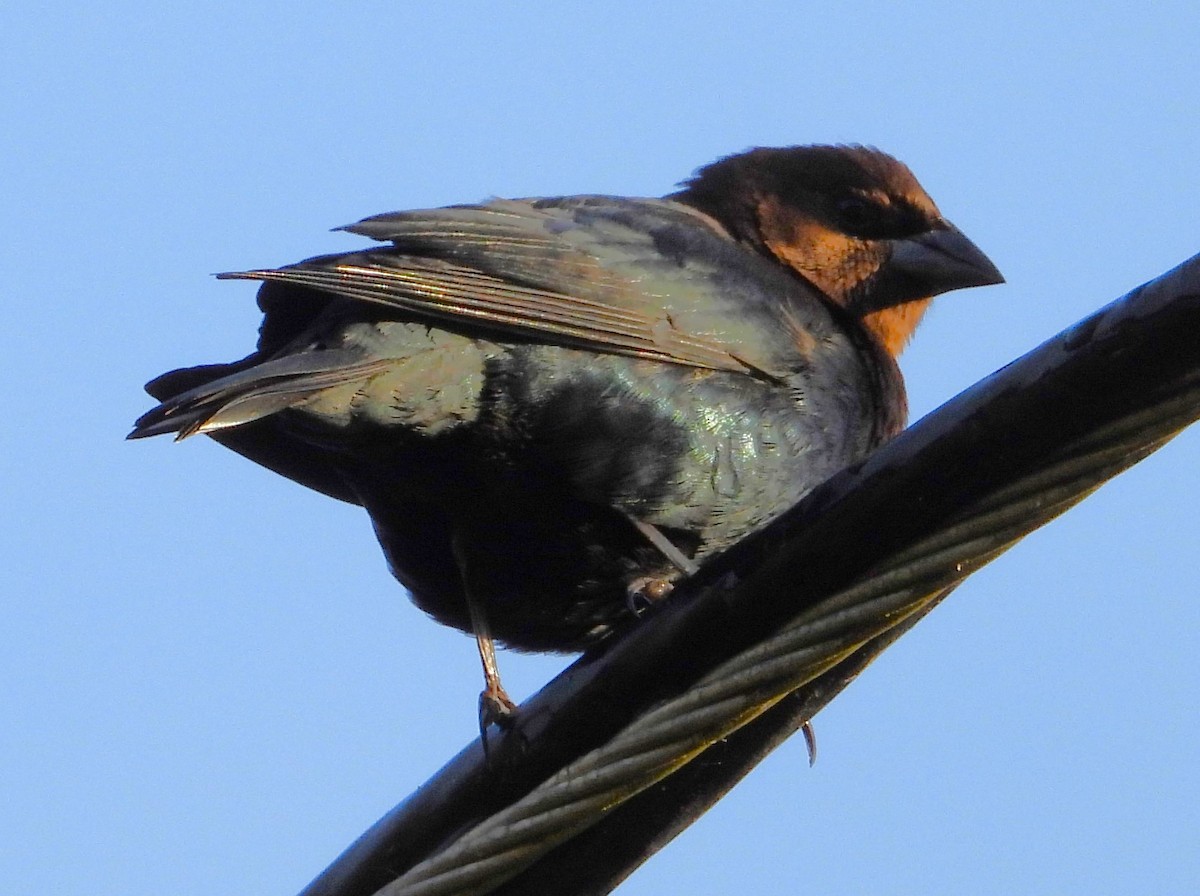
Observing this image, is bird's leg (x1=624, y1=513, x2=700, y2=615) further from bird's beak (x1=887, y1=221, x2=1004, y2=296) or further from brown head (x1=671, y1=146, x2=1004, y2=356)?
bird's beak (x1=887, y1=221, x2=1004, y2=296)

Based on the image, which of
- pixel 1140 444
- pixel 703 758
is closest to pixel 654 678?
pixel 703 758

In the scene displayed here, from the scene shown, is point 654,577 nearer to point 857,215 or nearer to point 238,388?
point 238,388

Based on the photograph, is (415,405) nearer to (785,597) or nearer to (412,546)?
(412,546)

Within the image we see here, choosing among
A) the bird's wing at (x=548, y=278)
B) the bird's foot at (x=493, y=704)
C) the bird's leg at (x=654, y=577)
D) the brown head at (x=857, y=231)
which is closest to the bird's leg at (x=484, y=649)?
the bird's foot at (x=493, y=704)

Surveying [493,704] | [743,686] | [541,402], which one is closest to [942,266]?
[541,402]

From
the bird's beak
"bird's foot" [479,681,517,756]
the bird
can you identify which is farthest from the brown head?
"bird's foot" [479,681,517,756]

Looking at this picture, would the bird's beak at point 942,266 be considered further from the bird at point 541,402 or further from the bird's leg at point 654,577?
the bird's leg at point 654,577
